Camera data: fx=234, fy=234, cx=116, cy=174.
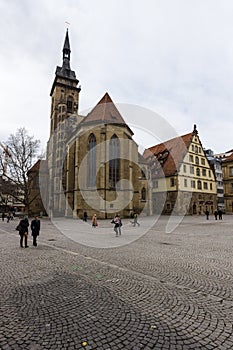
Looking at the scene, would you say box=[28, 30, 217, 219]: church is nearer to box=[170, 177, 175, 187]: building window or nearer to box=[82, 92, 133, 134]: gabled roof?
box=[82, 92, 133, 134]: gabled roof

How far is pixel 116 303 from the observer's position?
4496 mm

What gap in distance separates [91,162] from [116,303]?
1147 inches

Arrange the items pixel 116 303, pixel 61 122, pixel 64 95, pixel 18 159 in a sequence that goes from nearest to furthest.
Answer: pixel 116 303 < pixel 18 159 < pixel 61 122 < pixel 64 95

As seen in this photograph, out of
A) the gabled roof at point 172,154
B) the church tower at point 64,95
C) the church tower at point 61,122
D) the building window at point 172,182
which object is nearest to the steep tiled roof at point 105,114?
the church tower at point 61,122

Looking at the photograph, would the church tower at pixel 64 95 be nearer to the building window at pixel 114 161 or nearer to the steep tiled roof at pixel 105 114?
the steep tiled roof at pixel 105 114

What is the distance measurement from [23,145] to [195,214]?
29.1m

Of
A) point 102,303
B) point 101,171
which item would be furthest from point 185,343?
point 101,171

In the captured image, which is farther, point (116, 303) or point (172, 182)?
point (172, 182)

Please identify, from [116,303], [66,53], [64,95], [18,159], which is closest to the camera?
[116,303]

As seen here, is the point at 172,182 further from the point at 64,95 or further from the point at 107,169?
the point at 64,95

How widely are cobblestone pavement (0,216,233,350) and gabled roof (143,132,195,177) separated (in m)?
33.0

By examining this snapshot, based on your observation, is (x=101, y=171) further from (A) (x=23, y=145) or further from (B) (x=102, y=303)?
(B) (x=102, y=303)

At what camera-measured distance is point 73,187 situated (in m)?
35.4

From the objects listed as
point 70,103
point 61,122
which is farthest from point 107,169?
point 70,103
